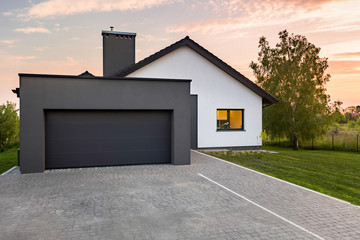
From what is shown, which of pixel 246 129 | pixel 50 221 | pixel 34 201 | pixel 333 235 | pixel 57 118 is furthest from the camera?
pixel 246 129

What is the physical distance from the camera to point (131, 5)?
562 inches

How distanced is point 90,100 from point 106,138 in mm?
1577

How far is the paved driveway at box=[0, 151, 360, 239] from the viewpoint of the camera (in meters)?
4.31

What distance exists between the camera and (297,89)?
70.9ft

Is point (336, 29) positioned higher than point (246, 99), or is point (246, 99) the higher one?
point (336, 29)

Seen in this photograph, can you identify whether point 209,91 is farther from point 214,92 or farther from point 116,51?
point 116,51

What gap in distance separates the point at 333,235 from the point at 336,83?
70.6 feet

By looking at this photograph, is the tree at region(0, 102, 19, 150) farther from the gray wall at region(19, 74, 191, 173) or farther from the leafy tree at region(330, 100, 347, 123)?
the leafy tree at region(330, 100, 347, 123)

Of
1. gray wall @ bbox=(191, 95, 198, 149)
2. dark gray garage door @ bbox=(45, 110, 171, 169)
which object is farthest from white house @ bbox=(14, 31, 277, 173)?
gray wall @ bbox=(191, 95, 198, 149)

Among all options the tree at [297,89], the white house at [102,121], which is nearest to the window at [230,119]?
the white house at [102,121]

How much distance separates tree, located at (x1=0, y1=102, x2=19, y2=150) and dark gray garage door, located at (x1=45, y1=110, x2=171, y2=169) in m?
17.5

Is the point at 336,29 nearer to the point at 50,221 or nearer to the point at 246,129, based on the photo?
the point at 246,129

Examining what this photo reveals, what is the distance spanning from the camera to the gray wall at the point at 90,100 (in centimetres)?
906

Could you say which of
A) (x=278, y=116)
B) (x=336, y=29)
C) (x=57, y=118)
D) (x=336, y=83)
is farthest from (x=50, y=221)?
(x=336, y=83)
